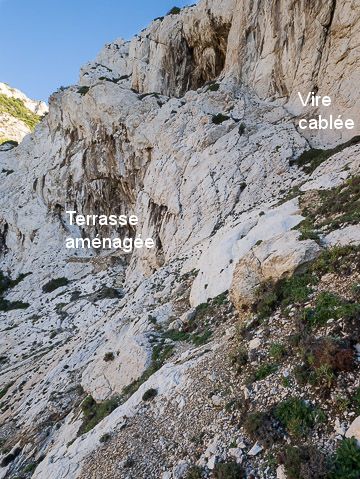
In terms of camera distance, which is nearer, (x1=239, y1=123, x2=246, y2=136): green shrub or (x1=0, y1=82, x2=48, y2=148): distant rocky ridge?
(x1=239, y1=123, x2=246, y2=136): green shrub

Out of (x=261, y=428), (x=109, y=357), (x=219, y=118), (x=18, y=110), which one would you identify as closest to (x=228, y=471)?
(x=261, y=428)

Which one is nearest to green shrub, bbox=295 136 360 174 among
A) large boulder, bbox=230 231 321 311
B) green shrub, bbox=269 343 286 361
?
large boulder, bbox=230 231 321 311

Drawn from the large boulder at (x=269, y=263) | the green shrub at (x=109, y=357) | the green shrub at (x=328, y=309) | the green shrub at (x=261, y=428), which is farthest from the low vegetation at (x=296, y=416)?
the green shrub at (x=109, y=357)

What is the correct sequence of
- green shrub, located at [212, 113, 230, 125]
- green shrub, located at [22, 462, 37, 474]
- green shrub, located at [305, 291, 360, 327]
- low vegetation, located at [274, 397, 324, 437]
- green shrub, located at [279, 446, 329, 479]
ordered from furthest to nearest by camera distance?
1. green shrub, located at [212, 113, 230, 125]
2. green shrub, located at [22, 462, 37, 474]
3. green shrub, located at [305, 291, 360, 327]
4. low vegetation, located at [274, 397, 324, 437]
5. green shrub, located at [279, 446, 329, 479]

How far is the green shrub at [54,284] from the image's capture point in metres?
45.9

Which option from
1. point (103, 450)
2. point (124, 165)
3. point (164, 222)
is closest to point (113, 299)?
point (164, 222)

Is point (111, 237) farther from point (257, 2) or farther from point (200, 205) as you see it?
point (257, 2)

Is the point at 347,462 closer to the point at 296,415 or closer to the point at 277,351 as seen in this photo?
the point at 296,415

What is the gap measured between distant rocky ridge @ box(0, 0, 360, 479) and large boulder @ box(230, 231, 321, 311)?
69 millimetres

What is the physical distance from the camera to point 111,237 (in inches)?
2110

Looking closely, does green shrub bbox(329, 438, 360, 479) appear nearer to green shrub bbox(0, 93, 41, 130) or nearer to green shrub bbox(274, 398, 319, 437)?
green shrub bbox(274, 398, 319, 437)

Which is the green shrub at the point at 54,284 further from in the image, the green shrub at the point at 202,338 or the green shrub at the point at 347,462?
the green shrub at the point at 347,462

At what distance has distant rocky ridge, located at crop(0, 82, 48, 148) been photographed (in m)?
119

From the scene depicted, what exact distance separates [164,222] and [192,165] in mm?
6838
